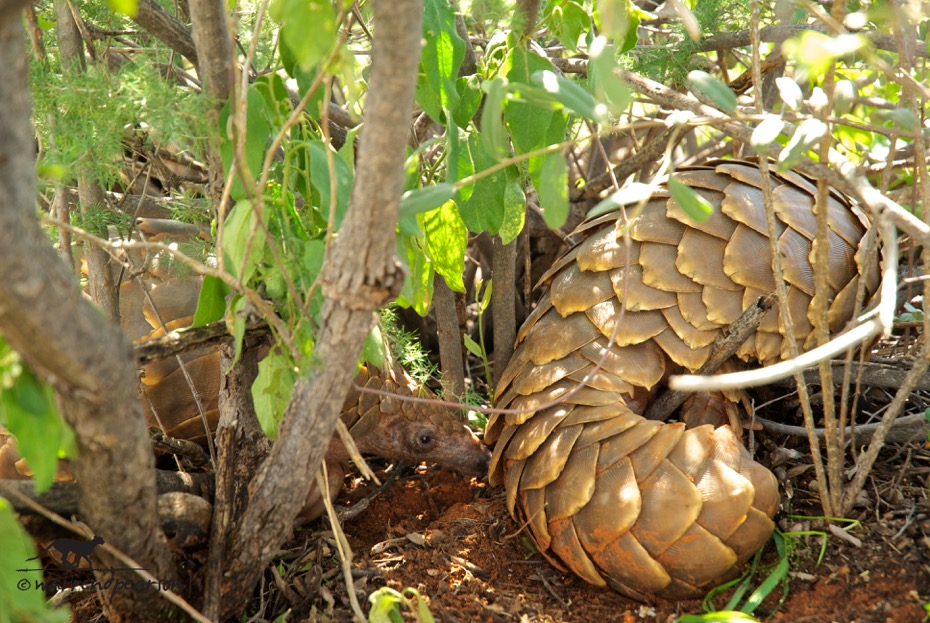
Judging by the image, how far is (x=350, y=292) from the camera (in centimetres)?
89

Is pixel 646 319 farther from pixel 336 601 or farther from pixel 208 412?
pixel 208 412

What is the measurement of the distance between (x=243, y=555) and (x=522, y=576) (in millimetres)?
536

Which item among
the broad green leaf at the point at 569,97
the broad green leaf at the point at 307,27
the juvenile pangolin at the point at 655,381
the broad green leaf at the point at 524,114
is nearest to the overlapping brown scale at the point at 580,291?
the juvenile pangolin at the point at 655,381

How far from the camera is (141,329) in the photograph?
5.41 feet

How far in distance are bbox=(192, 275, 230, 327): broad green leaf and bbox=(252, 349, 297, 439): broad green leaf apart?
0.15 m

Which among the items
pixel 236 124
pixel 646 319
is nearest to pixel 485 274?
pixel 646 319

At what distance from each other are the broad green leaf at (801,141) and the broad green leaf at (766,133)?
26mm

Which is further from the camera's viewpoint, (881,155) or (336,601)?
(881,155)

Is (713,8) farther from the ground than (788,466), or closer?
Result: farther from the ground

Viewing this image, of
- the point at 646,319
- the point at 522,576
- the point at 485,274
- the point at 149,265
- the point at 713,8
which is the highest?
the point at 713,8

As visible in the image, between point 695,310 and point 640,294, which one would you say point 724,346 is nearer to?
point 695,310

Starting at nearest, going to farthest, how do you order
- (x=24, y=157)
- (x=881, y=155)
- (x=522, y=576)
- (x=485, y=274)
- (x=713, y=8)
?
(x=24, y=157), (x=522, y=576), (x=713, y=8), (x=881, y=155), (x=485, y=274)

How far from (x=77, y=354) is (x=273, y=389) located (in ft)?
0.98

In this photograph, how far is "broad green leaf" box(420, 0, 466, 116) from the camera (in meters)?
1.15
